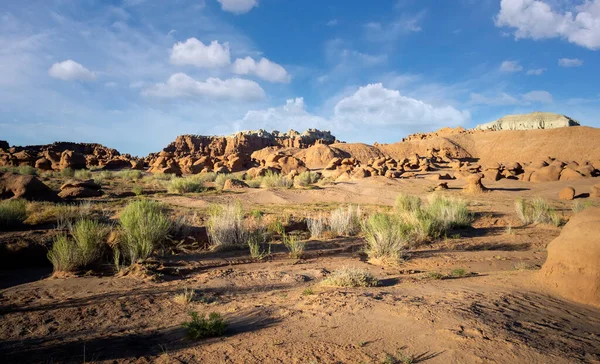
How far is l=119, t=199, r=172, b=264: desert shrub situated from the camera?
653 cm

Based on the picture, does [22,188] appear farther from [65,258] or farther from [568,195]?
[568,195]

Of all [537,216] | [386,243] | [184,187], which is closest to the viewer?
[386,243]

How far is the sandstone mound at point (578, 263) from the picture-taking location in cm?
451

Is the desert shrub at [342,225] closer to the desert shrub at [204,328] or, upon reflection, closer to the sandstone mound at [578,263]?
the sandstone mound at [578,263]

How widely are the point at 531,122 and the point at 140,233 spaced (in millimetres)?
109859

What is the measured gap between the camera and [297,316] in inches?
151

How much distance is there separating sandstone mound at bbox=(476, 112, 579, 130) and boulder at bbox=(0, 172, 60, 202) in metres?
97.2

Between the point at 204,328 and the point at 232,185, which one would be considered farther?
the point at 232,185

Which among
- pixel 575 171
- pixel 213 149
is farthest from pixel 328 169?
pixel 213 149

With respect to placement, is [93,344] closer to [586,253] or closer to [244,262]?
[244,262]

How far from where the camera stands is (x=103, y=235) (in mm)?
6785

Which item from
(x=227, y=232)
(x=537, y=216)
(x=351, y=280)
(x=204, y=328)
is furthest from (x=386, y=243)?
(x=537, y=216)

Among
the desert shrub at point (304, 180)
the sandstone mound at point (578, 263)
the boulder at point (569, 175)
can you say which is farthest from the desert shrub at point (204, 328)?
the boulder at point (569, 175)

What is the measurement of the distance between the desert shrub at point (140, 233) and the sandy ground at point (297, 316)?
0.60m
